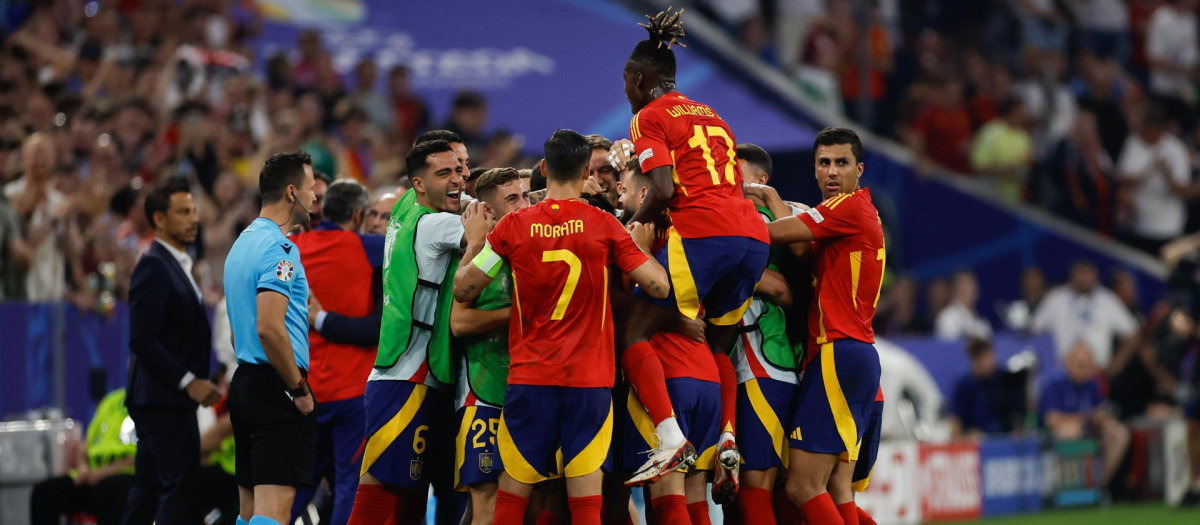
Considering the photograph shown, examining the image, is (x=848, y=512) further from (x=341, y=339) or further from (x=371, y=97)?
(x=371, y=97)

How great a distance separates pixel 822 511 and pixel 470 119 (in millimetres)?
9179

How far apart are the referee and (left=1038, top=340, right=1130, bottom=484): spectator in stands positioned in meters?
11.6

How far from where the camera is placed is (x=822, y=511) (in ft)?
26.2

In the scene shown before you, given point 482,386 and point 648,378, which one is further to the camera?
point 482,386

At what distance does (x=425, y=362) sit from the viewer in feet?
26.5

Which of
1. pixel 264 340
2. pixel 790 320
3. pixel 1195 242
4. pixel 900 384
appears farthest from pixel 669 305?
pixel 1195 242

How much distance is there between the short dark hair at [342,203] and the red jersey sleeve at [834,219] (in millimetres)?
3140

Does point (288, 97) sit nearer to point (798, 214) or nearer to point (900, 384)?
point (900, 384)

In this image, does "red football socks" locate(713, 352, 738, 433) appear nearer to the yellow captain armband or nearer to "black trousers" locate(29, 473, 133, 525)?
the yellow captain armband

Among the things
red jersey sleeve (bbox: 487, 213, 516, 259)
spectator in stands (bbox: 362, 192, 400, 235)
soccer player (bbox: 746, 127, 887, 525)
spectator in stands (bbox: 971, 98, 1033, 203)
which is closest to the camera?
red jersey sleeve (bbox: 487, 213, 516, 259)

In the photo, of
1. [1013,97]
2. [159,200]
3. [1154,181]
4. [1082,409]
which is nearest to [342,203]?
[159,200]

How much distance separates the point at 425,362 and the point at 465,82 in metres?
10.5

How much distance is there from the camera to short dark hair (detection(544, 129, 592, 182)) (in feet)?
24.6

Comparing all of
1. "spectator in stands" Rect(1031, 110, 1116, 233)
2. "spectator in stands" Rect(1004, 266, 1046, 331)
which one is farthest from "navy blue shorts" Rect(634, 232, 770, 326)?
"spectator in stands" Rect(1031, 110, 1116, 233)
